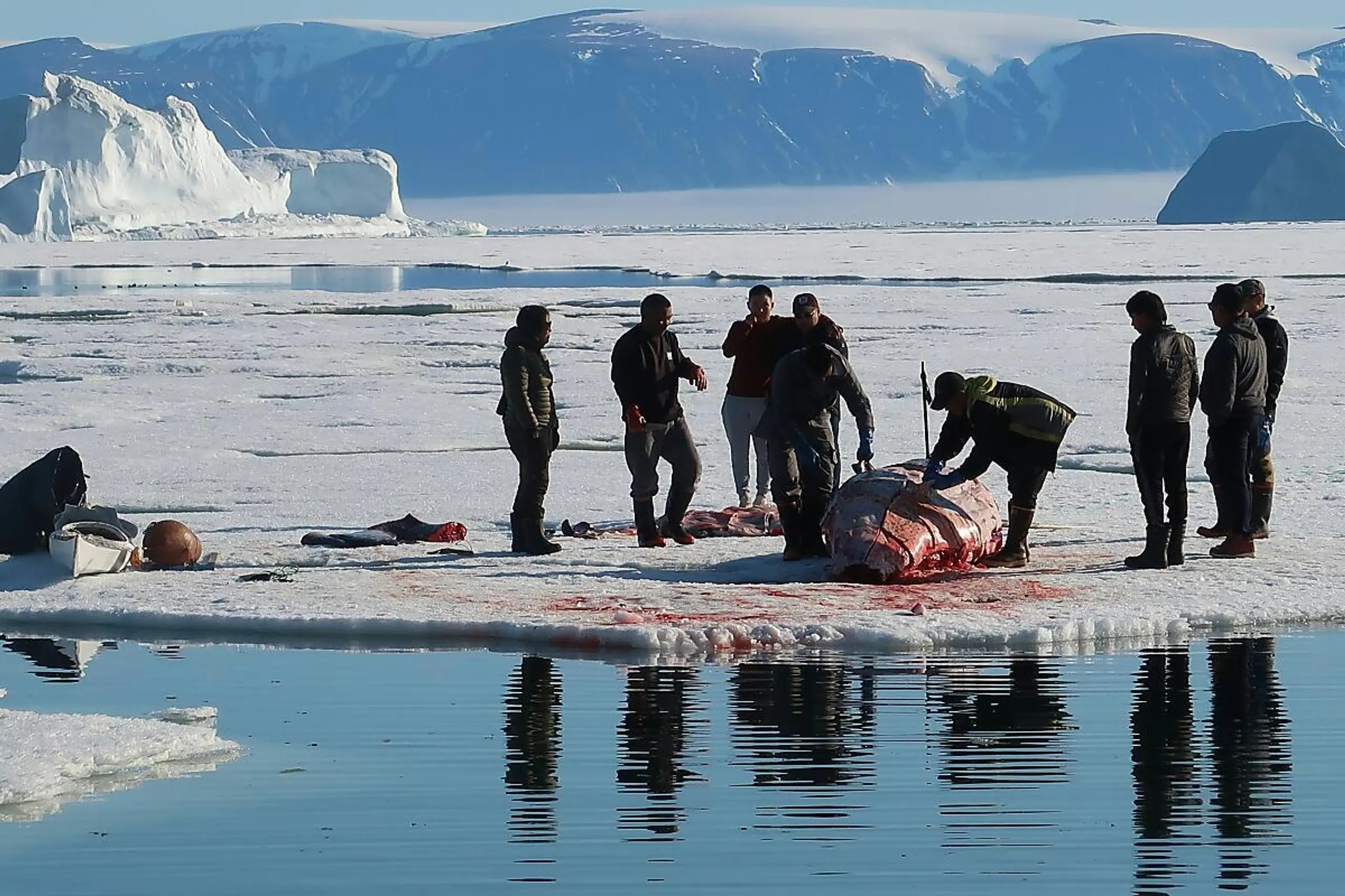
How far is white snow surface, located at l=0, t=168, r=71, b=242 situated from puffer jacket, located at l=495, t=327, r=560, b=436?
77.7 metres

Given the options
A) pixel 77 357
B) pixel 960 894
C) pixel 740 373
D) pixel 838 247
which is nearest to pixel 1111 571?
pixel 740 373

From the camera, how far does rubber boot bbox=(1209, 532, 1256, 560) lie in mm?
10156

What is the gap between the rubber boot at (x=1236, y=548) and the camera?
33.3 ft

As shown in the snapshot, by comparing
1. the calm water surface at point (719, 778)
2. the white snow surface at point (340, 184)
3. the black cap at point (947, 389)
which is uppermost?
the white snow surface at point (340, 184)

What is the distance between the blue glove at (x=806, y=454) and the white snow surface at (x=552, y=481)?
52 cm

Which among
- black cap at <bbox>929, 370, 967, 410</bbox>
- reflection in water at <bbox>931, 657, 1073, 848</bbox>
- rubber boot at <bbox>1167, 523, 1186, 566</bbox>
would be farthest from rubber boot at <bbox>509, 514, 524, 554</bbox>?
reflection in water at <bbox>931, 657, 1073, 848</bbox>

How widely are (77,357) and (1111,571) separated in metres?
17.7

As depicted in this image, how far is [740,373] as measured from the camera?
11.2m

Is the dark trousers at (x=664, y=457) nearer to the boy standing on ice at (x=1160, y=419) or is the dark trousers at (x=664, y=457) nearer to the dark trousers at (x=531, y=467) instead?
the dark trousers at (x=531, y=467)

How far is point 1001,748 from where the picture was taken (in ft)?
20.8

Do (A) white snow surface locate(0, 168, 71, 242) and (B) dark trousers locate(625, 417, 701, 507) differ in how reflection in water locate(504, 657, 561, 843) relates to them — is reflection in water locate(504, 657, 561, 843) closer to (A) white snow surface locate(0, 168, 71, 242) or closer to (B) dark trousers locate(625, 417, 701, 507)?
(B) dark trousers locate(625, 417, 701, 507)

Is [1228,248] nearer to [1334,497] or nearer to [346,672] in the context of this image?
[1334,497]

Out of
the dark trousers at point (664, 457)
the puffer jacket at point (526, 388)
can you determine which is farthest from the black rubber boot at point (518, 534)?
the dark trousers at point (664, 457)

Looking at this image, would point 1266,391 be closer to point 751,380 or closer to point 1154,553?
point 1154,553
